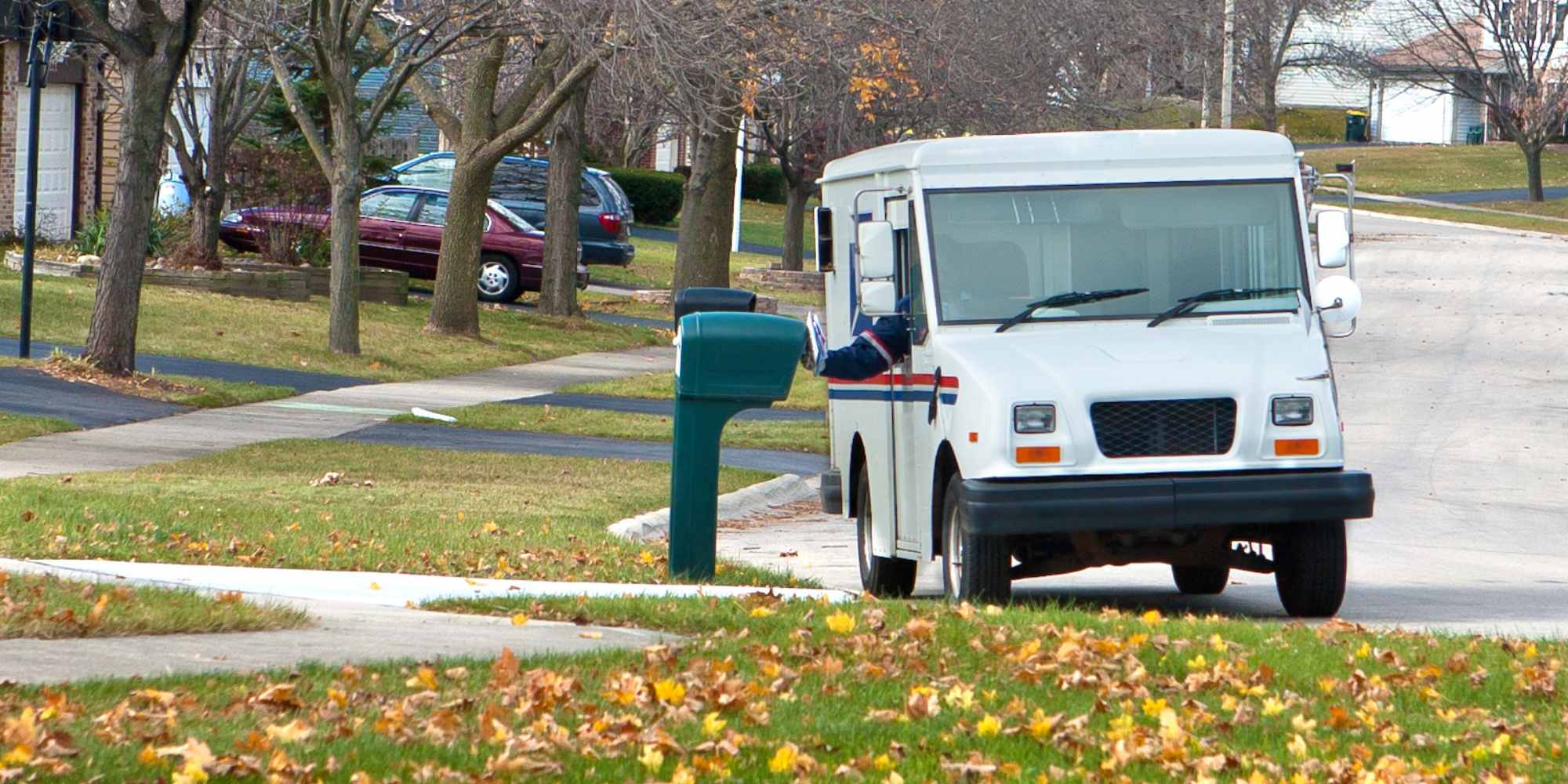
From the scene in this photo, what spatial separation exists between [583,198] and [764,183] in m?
26.9

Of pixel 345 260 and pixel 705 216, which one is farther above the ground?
pixel 705 216

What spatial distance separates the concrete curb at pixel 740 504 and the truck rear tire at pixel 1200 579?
10.3 feet

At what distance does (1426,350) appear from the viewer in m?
28.8

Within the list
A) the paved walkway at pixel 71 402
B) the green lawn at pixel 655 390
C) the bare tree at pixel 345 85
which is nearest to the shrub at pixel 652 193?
the bare tree at pixel 345 85

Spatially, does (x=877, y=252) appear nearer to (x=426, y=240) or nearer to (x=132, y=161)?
(x=132, y=161)

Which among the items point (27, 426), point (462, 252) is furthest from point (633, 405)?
point (27, 426)

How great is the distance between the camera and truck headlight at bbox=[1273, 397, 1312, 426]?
30.1 feet

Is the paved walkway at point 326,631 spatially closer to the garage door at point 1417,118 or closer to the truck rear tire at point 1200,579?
the truck rear tire at point 1200,579

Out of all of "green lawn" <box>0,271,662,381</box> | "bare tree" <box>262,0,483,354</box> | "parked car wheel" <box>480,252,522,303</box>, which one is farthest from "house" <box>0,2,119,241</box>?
"bare tree" <box>262,0,483,354</box>

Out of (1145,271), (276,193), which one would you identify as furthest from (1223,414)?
(276,193)

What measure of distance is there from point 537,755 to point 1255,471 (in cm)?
469

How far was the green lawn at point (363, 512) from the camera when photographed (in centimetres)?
1038

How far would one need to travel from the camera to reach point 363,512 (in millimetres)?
12672

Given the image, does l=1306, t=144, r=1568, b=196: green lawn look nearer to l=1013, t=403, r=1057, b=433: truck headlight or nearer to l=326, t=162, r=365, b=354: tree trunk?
l=326, t=162, r=365, b=354: tree trunk
